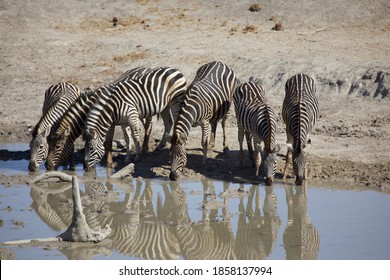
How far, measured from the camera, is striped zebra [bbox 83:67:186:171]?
15086mm

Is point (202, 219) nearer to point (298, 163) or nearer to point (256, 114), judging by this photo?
point (298, 163)

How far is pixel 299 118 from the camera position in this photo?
1384 cm

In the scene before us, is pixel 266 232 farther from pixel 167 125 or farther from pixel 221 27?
pixel 221 27

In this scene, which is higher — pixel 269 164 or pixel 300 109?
pixel 300 109

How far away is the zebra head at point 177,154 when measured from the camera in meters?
14.2

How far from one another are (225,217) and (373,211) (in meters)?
2.27

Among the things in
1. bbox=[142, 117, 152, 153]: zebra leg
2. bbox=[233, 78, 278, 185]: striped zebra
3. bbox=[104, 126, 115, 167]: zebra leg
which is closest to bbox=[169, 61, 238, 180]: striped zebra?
bbox=[233, 78, 278, 185]: striped zebra

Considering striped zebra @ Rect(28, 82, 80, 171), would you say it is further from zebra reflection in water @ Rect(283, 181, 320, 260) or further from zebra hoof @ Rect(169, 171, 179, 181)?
zebra reflection in water @ Rect(283, 181, 320, 260)

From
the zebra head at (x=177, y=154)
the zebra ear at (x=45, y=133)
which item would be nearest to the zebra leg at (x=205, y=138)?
the zebra head at (x=177, y=154)

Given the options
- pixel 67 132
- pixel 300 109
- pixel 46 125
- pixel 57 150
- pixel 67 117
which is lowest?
pixel 57 150

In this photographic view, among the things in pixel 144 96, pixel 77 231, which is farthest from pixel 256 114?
pixel 77 231

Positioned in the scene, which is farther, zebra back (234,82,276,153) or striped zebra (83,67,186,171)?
striped zebra (83,67,186,171)

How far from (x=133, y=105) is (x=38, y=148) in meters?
1.99

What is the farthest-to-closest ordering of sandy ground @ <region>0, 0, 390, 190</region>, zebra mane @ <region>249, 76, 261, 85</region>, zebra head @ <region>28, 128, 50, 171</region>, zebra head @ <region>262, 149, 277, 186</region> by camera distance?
zebra mane @ <region>249, 76, 261, 85</region> < sandy ground @ <region>0, 0, 390, 190</region> < zebra head @ <region>28, 128, 50, 171</region> < zebra head @ <region>262, 149, 277, 186</region>
